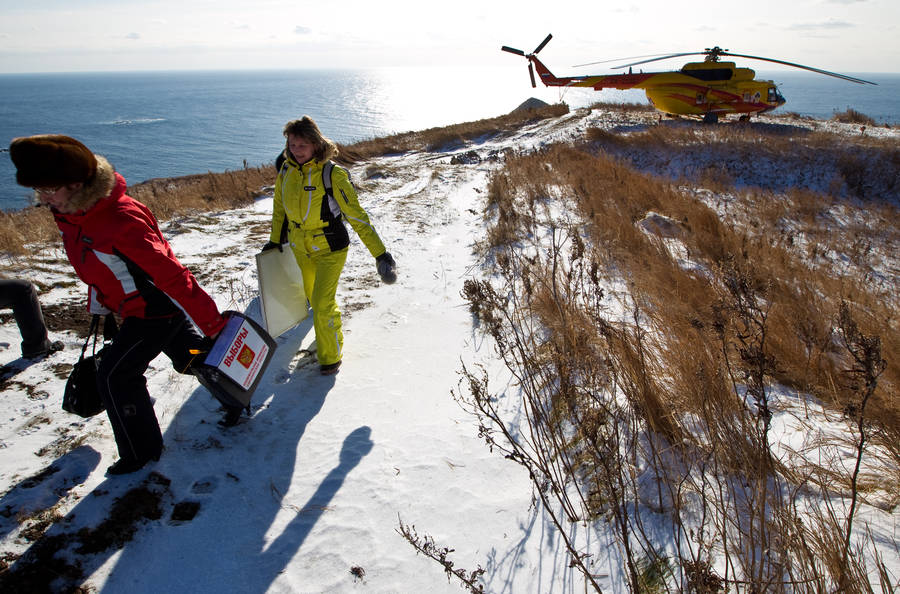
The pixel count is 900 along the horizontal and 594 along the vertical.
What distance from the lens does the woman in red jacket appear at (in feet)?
6.51

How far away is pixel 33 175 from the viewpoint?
6.33ft

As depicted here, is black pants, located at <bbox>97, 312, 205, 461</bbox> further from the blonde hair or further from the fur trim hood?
the blonde hair

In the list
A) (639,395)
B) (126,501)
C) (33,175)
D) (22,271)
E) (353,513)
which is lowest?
(353,513)

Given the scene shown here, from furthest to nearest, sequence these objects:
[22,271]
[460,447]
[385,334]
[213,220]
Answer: [213,220], [22,271], [385,334], [460,447]

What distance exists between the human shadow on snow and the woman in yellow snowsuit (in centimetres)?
75

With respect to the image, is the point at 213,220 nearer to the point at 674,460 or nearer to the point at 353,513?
the point at 353,513

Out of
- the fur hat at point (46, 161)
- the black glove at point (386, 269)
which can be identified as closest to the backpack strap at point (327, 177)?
the black glove at point (386, 269)

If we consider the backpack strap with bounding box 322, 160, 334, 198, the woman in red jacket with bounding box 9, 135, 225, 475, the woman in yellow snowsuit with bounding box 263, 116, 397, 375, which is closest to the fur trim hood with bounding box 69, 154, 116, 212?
the woman in red jacket with bounding box 9, 135, 225, 475

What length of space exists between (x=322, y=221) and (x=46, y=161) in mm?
A: 1704

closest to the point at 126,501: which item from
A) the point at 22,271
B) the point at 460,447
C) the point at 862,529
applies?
the point at 460,447

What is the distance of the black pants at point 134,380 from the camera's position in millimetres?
2287

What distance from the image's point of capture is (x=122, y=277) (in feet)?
7.41

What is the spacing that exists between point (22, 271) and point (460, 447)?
5093mm

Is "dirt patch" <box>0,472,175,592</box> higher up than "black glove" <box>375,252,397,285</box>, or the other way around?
"black glove" <box>375,252,397,285</box>
